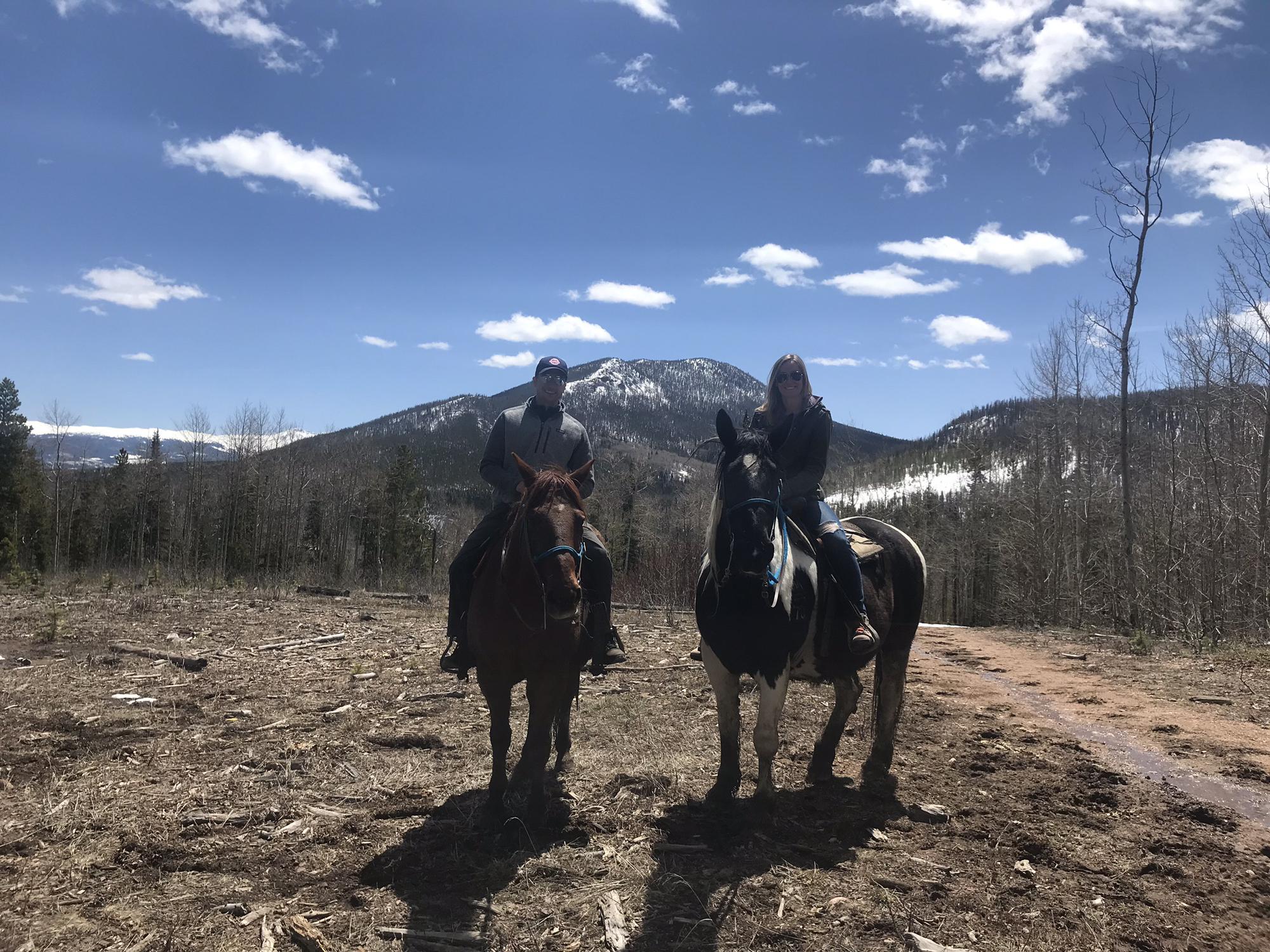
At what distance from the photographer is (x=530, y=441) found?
5852 millimetres

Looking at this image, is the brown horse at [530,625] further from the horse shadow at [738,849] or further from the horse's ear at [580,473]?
the horse shadow at [738,849]

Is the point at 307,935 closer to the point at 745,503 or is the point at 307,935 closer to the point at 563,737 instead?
the point at 563,737

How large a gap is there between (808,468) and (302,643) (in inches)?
436

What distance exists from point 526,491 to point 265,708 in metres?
5.59

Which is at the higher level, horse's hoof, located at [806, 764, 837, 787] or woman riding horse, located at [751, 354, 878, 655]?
woman riding horse, located at [751, 354, 878, 655]

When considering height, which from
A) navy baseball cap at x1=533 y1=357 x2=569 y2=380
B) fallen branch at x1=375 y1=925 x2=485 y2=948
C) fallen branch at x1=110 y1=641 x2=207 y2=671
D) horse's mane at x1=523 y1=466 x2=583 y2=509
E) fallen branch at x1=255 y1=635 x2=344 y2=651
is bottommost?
fallen branch at x1=255 y1=635 x2=344 y2=651

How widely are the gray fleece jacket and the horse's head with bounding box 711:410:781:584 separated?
1.46 m

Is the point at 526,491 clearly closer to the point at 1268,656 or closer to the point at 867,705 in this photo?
the point at 867,705

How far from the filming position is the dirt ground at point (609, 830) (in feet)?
11.6

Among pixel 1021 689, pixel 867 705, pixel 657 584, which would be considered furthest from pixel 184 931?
pixel 657 584

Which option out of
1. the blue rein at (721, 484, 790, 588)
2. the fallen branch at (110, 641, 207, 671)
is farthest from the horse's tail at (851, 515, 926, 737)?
the fallen branch at (110, 641, 207, 671)

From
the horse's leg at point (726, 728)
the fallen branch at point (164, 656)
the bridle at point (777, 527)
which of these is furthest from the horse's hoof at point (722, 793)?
the fallen branch at point (164, 656)

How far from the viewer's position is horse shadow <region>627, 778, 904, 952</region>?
11.8ft

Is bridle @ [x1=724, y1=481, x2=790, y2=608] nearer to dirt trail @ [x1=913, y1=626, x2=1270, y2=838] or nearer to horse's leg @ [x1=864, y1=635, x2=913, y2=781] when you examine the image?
horse's leg @ [x1=864, y1=635, x2=913, y2=781]
